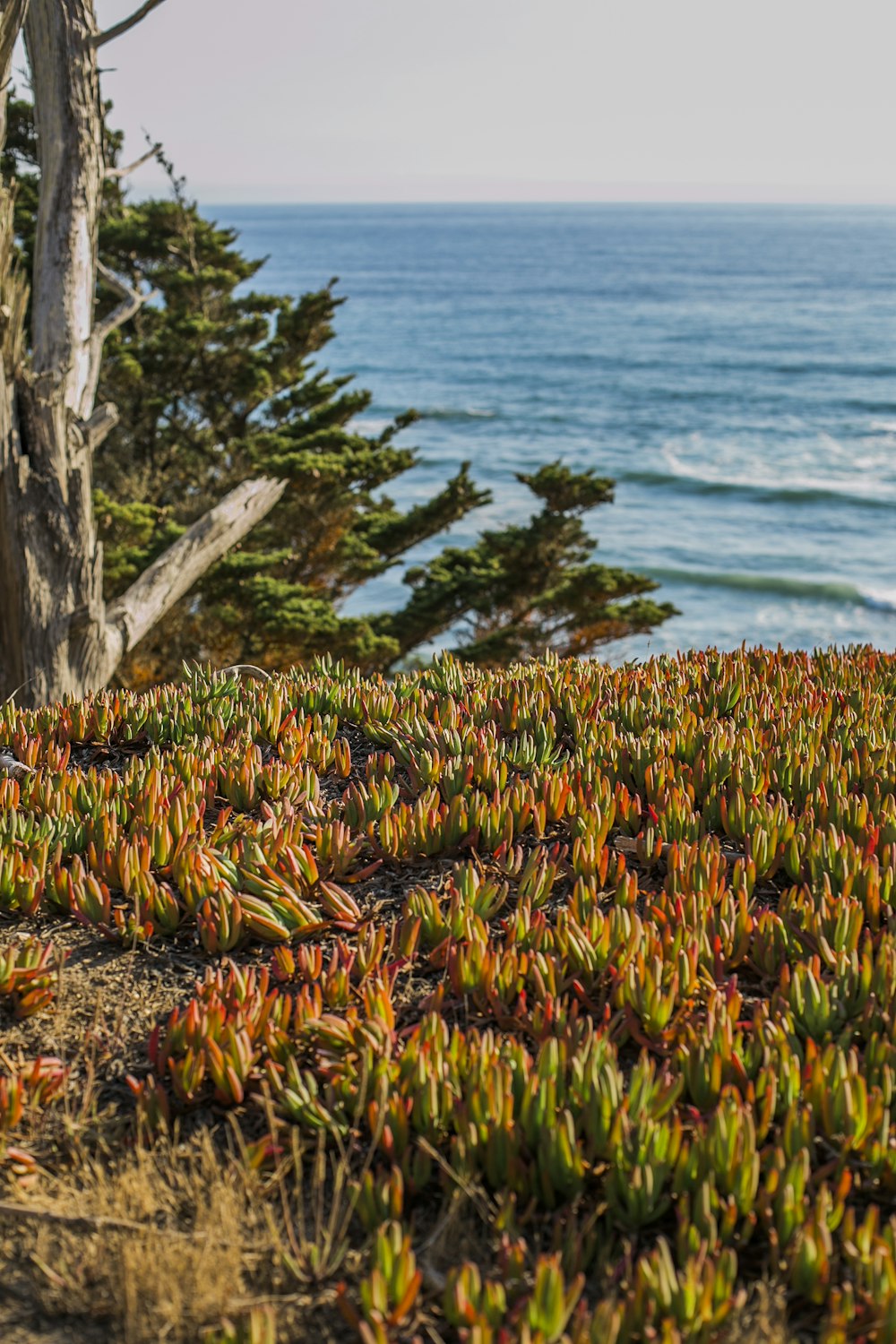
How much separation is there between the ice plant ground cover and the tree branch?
4.25 metres

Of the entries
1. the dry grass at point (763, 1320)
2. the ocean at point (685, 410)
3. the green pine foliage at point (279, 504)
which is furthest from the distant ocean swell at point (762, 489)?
the dry grass at point (763, 1320)

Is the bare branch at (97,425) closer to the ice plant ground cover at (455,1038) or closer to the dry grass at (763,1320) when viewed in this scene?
the ice plant ground cover at (455,1038)

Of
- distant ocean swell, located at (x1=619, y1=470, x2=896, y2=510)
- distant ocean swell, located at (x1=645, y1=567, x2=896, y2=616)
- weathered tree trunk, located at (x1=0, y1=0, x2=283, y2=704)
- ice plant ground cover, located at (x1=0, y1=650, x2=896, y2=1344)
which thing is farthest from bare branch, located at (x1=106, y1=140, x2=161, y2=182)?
distant ocean swell, located at (x1=619, y1=470, x2=896, y2=510)

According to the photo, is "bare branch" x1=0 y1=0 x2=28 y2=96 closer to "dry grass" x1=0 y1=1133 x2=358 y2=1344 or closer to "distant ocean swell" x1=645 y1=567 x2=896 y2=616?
"dry grass" x1=0 y1=1133 x2=358 y2=1344

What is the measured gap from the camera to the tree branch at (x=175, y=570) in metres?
8.62

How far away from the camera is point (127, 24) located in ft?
26.2

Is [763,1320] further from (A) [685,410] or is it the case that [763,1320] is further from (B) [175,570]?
(A) [685,410]

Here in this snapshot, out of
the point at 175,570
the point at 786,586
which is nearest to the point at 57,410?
the point at 175,570

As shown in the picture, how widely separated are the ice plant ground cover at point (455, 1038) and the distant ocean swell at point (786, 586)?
21.2 meters

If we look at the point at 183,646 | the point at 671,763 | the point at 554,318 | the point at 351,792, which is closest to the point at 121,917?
the point at 351,792

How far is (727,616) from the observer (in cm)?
2378

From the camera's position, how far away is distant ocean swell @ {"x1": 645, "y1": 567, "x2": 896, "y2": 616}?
957 inches

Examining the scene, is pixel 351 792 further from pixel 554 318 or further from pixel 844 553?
pixel 554 318

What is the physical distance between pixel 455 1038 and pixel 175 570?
7216mm
